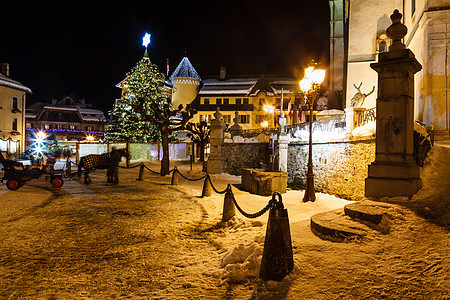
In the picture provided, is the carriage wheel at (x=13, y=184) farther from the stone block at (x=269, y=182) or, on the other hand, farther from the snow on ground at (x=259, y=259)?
the stone block at (x=269, y=182)

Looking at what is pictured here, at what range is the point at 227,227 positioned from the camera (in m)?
7.14

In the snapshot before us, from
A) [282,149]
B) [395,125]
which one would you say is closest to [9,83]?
[282,149]

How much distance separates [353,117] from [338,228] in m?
10.3

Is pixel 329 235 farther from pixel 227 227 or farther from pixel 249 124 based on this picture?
pixel 249 124

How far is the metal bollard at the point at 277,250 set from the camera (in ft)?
12.5

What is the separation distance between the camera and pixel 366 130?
1274cm

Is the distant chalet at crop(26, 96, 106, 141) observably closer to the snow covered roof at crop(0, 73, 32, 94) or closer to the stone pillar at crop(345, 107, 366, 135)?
the snow covered roof at crop(0, 73, 32, 94)

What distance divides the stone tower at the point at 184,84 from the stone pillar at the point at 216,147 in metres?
36.4

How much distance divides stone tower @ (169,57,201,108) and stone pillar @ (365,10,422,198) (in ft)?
169

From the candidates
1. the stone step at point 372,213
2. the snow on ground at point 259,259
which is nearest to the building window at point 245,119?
the snow on ground at point 259,259

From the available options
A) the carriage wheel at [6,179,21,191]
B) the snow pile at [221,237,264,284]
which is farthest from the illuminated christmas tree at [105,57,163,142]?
the snow pile at [221,237,264,284]

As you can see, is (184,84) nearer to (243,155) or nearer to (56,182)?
(243,155)

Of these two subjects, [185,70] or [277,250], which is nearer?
[277,250]

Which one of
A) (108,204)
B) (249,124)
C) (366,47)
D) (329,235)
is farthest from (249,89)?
(329,235)
